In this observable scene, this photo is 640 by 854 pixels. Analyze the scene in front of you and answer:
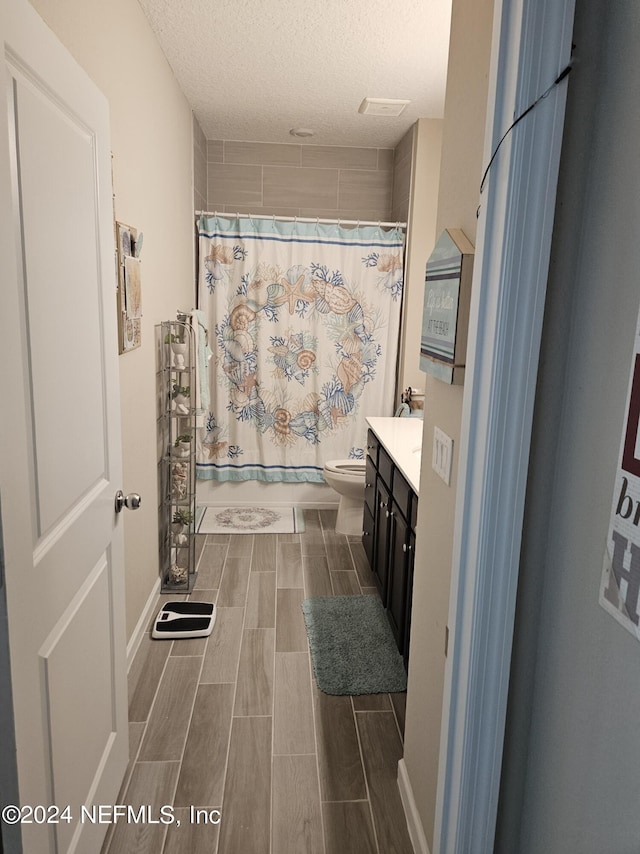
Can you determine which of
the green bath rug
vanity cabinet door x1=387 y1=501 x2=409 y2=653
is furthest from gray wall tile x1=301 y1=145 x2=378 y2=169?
the green bath rug

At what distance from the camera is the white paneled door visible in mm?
1081

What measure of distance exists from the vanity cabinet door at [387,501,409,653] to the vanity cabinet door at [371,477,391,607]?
0.08m

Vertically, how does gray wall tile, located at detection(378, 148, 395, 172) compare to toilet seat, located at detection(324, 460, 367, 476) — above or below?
above

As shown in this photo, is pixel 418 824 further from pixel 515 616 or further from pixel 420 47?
pixel 420 47

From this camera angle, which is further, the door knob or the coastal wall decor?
the door knob

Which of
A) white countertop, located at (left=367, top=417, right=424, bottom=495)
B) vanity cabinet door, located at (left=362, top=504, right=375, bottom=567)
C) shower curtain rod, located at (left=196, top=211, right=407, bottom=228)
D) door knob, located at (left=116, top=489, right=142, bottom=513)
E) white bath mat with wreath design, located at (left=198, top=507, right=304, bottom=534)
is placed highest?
shower curtain rod, located at (left=196, top=211, right=407, bottom=228)

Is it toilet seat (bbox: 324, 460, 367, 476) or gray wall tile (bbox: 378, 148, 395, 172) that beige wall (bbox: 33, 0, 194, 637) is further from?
gray wall tile (bbox: 378, 148, 395, 172)

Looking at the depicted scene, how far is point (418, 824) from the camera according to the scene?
171cm

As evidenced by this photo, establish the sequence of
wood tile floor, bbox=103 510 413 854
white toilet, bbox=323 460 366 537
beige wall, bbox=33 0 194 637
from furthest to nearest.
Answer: white toilet, bbox=323 460 366 537, beige wall, bbox=33 0 194 637, wood tile floor, bbox=103 510 413 854

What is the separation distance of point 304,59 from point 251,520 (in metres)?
2.83

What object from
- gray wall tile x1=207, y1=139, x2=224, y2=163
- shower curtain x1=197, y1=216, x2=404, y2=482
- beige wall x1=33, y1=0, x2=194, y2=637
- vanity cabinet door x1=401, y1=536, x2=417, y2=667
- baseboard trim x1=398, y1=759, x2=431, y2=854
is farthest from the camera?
gray wall tile x1=207, y1=139, x2=224, y2=163

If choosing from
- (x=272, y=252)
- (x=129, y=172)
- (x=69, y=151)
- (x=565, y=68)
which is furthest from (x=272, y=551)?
(x=565, y=68)

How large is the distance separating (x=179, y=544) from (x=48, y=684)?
81.1 inches

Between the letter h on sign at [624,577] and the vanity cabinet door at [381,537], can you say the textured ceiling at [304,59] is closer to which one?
the vanity cabinet door at [381,537]
